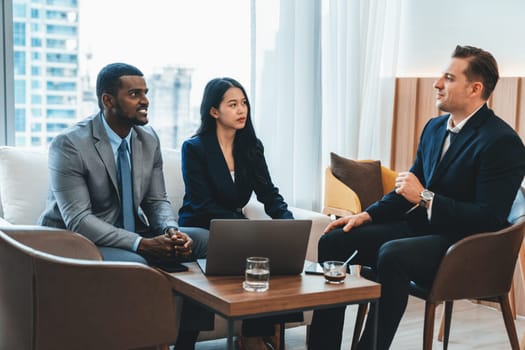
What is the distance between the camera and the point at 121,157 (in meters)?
2.98

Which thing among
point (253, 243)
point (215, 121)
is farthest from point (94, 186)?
point (253, 243)

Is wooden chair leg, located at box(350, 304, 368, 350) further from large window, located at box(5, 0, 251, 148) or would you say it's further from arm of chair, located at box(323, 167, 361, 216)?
large window, located at box(5, 0, 251, 148)

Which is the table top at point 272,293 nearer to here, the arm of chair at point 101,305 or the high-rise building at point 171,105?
the arm of chair at point 101,305

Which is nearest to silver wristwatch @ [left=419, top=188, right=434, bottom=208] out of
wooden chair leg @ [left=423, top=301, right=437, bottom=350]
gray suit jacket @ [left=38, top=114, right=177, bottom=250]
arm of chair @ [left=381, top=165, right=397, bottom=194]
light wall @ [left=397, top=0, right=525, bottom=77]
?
wooden chair leg @ [left=423, top=301, right=437, bottom=350]

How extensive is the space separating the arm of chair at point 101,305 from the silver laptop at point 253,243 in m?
0.22

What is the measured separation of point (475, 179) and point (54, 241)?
164 centimetres

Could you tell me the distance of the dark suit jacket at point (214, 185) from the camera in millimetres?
3287

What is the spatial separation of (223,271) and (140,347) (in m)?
0.38

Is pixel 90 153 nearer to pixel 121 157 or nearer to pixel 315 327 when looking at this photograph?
pixel 121 157

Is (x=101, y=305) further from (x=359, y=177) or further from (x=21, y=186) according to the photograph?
(x=359, y=177)

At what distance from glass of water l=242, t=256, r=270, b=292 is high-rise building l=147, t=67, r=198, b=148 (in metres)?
2.08

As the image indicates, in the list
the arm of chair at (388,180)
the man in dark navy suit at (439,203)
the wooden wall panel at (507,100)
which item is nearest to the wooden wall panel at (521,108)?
the wooden wall panel at (507,100)

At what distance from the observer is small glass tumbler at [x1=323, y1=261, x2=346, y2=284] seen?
2.30 m

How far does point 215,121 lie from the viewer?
3.40 metres
